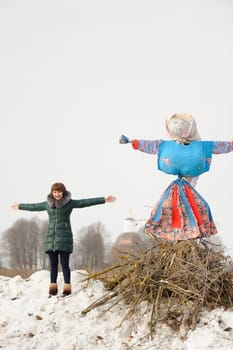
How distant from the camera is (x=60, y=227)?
18.6 feet

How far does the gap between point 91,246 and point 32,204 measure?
48.6 ft

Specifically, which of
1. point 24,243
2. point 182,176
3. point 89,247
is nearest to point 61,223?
point 182,176

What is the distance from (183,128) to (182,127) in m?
0.02

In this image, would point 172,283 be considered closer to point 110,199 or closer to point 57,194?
point 110,199

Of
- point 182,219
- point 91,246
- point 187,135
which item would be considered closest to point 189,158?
point 187,135

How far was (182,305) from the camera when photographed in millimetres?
4871

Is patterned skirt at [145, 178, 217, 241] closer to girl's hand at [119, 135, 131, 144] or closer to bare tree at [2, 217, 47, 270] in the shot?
girl's hand at [119, 135, 131, 144]

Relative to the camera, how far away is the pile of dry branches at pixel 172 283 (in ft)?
15.9

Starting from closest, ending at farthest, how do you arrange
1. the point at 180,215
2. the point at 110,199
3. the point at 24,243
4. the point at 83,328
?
1. the point at 83,328
2. the point at 110,199
3. the point at 180,215
4. the point at 24,243

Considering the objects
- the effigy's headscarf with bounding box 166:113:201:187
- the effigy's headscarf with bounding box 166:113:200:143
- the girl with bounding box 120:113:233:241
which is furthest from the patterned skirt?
the effigy's headscarf with bounding box 166:113:200:143

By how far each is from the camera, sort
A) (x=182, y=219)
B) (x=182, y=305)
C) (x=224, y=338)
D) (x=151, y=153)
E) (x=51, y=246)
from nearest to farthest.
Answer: (x=224, y=338), (x=182, y=305), (x=51, y=246), (x=182, y=219), (x=151, y=153)

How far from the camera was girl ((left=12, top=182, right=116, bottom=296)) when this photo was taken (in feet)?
18.3

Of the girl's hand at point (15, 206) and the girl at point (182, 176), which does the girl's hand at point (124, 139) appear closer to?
the girl at point (182, 176)

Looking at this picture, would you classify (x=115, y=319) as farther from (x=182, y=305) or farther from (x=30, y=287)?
(x=30, y=287)
